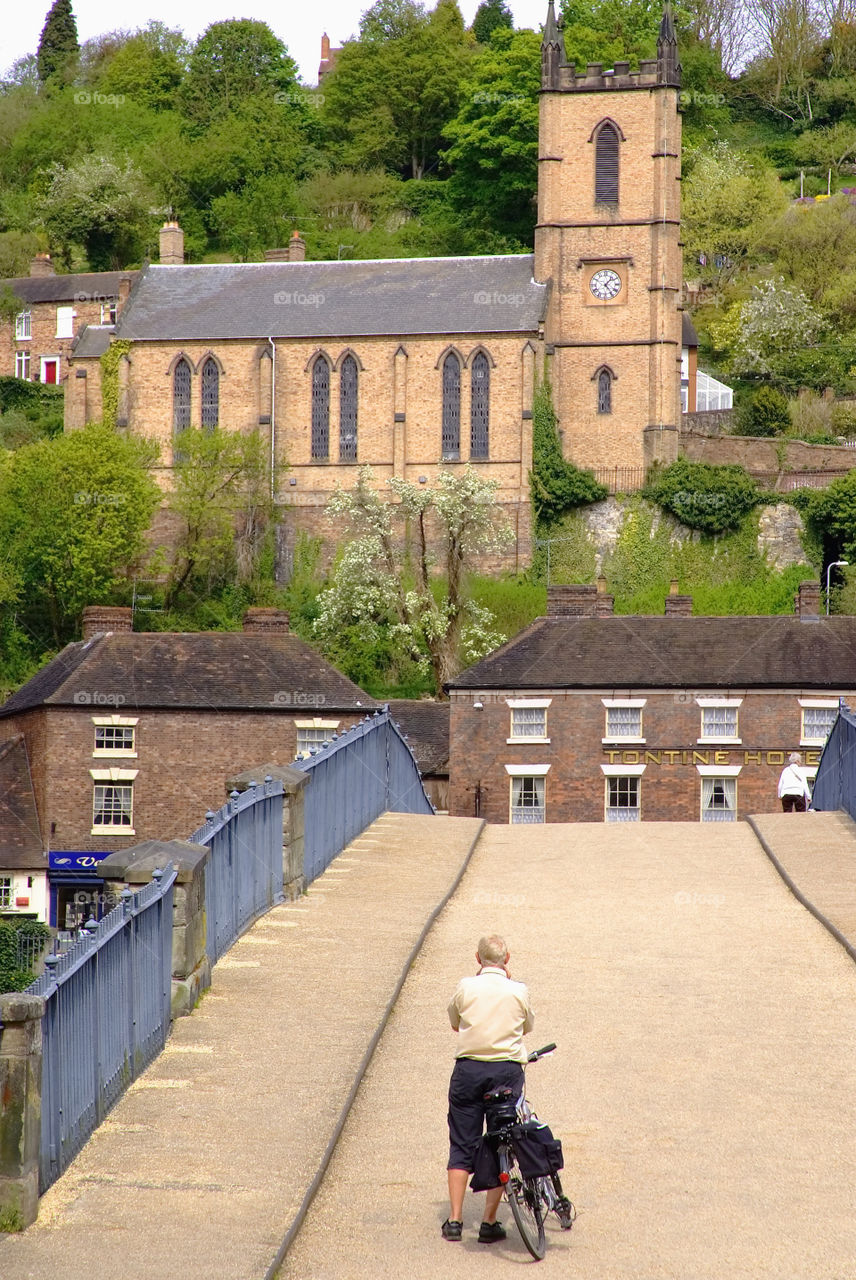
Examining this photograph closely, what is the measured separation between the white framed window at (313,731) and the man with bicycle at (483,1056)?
3419 cm

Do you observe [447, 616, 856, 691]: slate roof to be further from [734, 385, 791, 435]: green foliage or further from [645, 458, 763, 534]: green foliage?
[734, 385, 791, 435]: green foliage

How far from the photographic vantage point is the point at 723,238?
273 ft

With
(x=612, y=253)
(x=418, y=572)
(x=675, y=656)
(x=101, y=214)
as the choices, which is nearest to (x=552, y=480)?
(x=418, y=572)

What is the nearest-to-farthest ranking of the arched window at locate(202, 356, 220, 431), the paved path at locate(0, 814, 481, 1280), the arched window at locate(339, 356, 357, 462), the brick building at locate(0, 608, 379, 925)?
the paved path at locate(0, 814, 481, 1280) → the brick building at locate(0, 608, 379, 925) → the arched window at locate(339, 356, 357, 462) → the arched window at locate(202, 356, 220, 431)

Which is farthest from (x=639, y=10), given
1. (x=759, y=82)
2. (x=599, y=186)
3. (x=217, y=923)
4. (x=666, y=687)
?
(x=217, y=923)

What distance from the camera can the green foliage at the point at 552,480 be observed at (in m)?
64.8

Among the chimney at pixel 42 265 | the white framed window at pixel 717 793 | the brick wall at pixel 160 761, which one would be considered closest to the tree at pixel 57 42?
the chimney at pixel 42 265

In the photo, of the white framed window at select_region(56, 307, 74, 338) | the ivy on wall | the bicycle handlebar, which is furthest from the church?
the bicycle handlebar

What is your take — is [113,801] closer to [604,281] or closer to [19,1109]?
[604,281]

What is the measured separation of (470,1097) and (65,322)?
74556 millimetres

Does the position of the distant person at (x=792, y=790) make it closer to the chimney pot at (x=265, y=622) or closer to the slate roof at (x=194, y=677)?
the slate roof at (x=194, y=677)

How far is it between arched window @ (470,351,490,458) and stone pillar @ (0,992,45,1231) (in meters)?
55.8

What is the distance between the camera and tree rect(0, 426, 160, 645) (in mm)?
61688

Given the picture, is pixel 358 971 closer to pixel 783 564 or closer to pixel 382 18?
pixel 783 564
